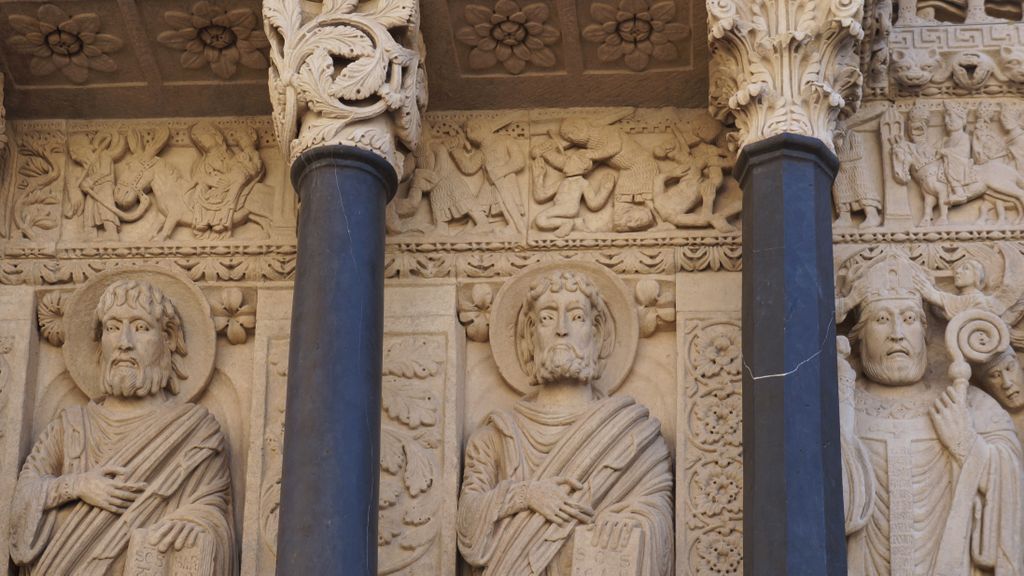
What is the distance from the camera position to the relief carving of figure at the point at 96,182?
13.1m

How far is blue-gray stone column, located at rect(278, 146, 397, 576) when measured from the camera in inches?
428

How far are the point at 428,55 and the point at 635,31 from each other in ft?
3.65

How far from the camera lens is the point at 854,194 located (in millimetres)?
12672

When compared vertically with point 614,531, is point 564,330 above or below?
above

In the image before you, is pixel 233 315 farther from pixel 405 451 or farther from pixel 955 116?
pixel 955 116

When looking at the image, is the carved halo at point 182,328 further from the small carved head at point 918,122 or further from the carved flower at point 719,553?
the small carved head at point 918,122

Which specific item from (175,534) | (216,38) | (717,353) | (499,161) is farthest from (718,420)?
(216,38)

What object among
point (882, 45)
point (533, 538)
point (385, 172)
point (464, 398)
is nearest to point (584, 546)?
point (533, 538)

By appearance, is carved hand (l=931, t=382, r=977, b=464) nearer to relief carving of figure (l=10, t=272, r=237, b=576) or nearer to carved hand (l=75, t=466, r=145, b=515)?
relief carving of figure (l=10, t=272, r=237, b=576)

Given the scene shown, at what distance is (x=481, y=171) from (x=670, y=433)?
6.01ft

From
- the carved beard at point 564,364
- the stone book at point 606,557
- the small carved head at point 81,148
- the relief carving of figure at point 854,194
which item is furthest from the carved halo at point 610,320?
the small carved head at point 81,148

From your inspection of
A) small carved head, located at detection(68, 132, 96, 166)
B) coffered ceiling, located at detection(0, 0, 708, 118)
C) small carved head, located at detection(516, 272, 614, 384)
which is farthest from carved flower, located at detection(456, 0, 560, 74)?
small carved head, located at detection(68, 132, 96, 166)

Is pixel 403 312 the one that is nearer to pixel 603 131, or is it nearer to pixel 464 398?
pixel 464 398

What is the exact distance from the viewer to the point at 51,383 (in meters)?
12.9
